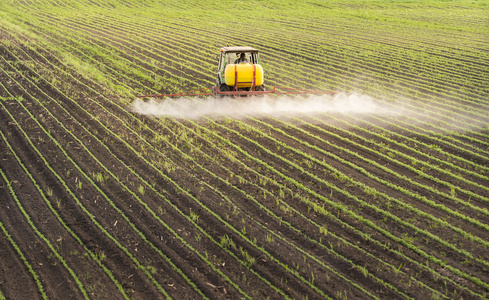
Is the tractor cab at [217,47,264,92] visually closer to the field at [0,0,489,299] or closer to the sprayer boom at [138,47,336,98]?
the sprayer boom at [138,47,336,98]

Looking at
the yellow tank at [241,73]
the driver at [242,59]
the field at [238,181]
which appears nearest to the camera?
the field at [238,181]

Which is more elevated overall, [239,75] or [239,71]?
[239,71]

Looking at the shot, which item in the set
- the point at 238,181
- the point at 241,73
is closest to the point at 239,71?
the point at 241,73

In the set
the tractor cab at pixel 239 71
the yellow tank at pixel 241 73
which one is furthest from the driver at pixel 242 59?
the yellow tank at pixel 241 73

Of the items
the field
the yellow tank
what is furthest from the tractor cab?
the field

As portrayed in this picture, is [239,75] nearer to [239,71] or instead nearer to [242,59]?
[239,71]

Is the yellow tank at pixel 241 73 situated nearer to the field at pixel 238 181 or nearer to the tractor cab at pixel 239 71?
the tractor cab at pixel 239 71

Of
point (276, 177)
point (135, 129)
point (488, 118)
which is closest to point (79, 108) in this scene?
point (135, 129)
